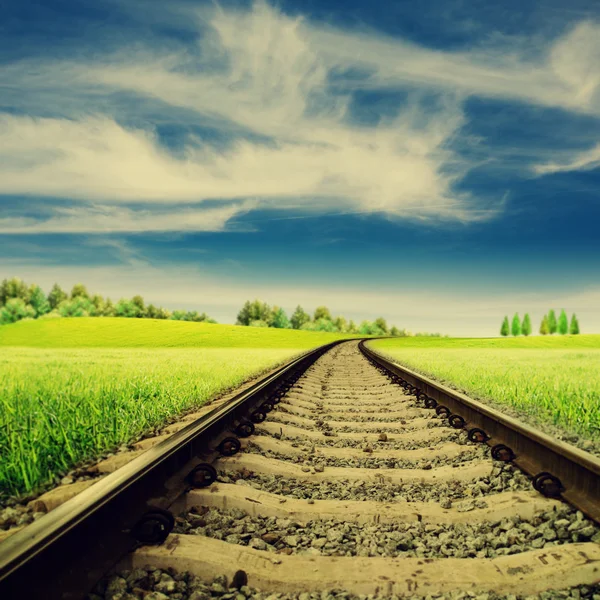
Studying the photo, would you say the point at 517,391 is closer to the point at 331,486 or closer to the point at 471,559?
the point at 331,486

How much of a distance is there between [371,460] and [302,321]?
165593 mm

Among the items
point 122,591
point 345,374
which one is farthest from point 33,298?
point 122,591

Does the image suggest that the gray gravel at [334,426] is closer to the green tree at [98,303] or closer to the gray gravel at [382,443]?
the gray gravel at [382,443]

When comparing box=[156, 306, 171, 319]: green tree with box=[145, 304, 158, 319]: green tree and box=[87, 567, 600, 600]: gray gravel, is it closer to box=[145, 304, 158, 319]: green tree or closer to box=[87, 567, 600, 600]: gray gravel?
box=[145, 304, 158, 319]: green tree

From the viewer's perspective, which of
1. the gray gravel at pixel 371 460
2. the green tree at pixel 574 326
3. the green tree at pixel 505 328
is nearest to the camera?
the gray gravel at pixel 371 460

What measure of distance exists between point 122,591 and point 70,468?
1.95 m

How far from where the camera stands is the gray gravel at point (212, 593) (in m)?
1.99

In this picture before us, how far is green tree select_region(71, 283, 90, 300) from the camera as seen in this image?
156375 millimetres

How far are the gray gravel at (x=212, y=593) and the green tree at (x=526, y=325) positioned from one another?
5523 inches

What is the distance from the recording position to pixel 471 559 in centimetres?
227

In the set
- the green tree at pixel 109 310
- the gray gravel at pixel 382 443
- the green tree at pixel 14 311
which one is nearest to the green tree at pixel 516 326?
the green tree at pixel 109 310

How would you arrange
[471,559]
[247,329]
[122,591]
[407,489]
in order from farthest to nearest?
1. [247,329]
2. [407,489]
3. [471,559]
4. [122,591]

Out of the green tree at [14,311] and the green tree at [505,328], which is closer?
the green tree at [14,311]

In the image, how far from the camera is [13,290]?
141 m
